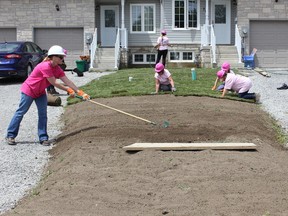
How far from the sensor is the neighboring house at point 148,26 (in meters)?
26.7

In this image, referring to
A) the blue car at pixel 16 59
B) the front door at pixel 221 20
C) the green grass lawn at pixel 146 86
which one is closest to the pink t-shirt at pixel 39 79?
the green grass lawn at pixel 146 86

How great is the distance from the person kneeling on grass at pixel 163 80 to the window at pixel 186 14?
46.4 ft

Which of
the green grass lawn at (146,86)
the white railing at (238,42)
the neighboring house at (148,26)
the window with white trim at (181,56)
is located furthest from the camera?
the window with white trim at (181,56)

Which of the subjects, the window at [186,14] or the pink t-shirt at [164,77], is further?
the window at [186,14]

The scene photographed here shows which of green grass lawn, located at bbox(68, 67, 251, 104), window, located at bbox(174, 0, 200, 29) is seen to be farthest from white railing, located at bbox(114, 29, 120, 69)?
green grass lawn, located at bbox(68, 67, 251, 104)

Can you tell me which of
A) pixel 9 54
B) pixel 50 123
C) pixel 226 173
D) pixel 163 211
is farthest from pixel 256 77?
pixel 163 211

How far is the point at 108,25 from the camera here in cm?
2809

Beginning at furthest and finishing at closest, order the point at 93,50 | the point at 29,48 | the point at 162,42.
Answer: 1. the point at 93,50
2. the point at 162,42
3. the point at 29,48

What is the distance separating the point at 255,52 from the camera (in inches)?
1040

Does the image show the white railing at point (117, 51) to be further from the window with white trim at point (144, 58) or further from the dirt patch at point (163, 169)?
the dirt patch at point (163, 169)

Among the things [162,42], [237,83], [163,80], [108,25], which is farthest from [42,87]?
[108,25]

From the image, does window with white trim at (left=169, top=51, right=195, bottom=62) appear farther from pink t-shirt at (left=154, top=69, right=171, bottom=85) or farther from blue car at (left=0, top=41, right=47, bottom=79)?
pink t-shirt at (left=154, top=69, right=171, bottom=85)

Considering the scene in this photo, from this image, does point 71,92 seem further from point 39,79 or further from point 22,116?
point 22,116

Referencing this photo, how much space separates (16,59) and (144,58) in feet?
30.4
